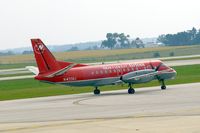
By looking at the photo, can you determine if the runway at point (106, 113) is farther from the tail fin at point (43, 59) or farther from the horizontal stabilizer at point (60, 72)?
the tail fin at point (43, 59)

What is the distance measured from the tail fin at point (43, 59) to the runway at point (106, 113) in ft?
11.4

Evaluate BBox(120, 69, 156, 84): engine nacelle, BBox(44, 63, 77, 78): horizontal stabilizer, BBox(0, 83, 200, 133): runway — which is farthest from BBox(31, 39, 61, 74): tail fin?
BBox(120, 69, 156, 84): engine nacelle

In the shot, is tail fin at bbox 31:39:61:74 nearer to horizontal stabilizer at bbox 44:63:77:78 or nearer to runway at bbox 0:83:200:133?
horizontal stabilizer at bbox 44:63:77:78

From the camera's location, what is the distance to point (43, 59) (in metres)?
52.6

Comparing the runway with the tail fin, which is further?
the tail fin

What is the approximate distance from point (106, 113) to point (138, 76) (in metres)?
18.9

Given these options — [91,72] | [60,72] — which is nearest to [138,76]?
[91,72]

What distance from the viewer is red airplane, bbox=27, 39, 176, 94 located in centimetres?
5259

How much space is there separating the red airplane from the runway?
3549 millimetres

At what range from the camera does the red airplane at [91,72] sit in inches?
2071

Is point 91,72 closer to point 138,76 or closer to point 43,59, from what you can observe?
point 138,76

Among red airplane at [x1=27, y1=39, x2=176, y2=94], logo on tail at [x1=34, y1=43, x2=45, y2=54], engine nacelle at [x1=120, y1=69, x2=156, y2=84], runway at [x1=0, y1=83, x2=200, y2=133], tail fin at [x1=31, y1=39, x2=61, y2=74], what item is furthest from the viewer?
engine nacelle at [x1=120, y1=69, x2=156, y2=84]

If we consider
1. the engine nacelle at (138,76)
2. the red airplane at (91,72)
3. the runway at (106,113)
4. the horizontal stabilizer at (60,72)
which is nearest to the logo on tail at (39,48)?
the red airplane at (91,72)

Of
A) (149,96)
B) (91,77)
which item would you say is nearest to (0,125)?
(149,96)
